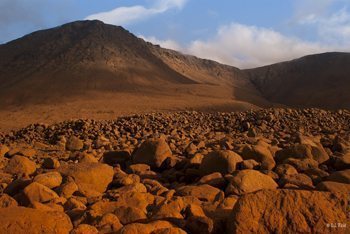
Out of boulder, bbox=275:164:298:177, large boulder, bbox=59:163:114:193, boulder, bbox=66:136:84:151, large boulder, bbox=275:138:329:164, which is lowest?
boulder, bbox=66:136:84:151

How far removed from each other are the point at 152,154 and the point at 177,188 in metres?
1.44

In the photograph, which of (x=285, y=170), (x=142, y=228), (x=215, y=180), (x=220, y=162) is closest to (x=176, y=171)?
(x=220, y=162)

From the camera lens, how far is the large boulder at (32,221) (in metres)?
2.80

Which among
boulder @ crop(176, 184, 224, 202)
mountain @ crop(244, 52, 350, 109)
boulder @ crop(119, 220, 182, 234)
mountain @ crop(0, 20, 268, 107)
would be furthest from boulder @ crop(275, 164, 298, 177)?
mountain @ crop(244, 52, 350, 109)

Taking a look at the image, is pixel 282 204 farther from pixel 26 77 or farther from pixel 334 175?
pixel 26 77

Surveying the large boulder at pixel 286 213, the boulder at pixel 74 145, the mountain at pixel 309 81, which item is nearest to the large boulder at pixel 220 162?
the large boulder at pixel 286 213

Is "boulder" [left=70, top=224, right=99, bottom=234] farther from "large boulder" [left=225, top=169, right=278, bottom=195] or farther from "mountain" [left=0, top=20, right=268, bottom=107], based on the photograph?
"mountain" [left=0, top=20, right=268, bottom=107]

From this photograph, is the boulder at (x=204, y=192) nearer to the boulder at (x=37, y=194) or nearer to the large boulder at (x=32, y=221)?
the boulder at (x=37, y=194)

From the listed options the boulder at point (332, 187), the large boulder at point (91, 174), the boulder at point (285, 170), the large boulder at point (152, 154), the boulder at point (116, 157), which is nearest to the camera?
the boulder at point (332, 187)

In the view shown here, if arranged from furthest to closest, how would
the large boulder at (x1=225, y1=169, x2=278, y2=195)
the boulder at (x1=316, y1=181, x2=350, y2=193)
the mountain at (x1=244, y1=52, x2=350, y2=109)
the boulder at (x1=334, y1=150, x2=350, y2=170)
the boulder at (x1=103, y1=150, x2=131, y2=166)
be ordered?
the mountain at (x1=244, y1=52, x2=350, y2=109) → the boulder at (x1=103, y1=150, x2=131, y2=166) → the boulder at (x1=334, y1=150, x2=350, y2=170) → the large boulder at (x1=225, y1=169, x2=278, y2=195) → the boulder at (x1=316, y1=181, x2=350, y2=193)

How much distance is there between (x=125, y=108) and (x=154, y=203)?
2455cm

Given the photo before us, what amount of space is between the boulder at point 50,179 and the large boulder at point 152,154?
163 centimetres

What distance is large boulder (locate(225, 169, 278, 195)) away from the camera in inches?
167

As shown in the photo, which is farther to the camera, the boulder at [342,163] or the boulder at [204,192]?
the boulder at [342,163]
